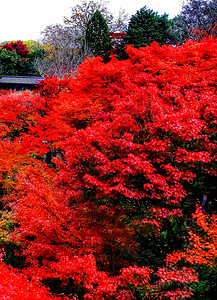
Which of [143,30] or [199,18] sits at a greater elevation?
[199,18]

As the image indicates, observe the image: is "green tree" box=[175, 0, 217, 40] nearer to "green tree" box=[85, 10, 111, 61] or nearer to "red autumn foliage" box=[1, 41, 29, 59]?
"green tree" box=[85, 10, 111, 61]

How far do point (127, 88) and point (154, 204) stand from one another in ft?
25.7

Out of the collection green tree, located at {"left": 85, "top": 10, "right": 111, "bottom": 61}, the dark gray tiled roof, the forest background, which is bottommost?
the forest background

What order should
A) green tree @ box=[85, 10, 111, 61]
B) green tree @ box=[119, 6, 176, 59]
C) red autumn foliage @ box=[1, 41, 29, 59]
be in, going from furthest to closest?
red autumn foliage @ box=[1, 41, 29, 59] → green tree @ box=[85, 10, 111, 61] → green tree @ box=[119, 6, 176, 59]

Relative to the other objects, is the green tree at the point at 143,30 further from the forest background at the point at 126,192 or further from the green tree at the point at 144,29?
the forest background at the point at 126,192

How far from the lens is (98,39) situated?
3459cm

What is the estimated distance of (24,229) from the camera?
1020 cm

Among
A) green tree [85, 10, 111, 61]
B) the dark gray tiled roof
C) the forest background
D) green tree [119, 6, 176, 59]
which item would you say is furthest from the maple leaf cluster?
the dark gray tiled roof

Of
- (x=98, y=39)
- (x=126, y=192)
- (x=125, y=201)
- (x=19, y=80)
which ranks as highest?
(x=98, y=39)

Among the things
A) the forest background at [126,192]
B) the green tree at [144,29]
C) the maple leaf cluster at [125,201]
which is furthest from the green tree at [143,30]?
the maple leaf cluster at [125,201]

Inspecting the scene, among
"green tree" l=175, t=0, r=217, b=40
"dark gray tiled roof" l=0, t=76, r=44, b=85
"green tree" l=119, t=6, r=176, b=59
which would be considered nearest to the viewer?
"green tree" l=175, t=0, r=217, b=40

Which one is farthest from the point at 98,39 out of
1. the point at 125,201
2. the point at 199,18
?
the point at 125,201

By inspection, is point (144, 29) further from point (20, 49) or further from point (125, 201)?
point (20, 49)

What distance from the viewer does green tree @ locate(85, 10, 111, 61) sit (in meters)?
34.2
